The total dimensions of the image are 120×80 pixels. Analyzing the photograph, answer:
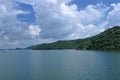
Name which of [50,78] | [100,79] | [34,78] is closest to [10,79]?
[34,78]

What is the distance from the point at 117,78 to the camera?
65250 mm

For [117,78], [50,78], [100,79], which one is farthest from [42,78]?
[117,78]

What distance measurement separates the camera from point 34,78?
6688cm

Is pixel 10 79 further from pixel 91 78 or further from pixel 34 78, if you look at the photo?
pixel 91 78

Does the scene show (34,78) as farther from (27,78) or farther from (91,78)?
(91,78)

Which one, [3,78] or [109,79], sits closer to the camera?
[109,79]

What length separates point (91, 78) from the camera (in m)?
65.2

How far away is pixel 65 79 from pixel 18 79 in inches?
549

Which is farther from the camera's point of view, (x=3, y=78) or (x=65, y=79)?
(x=3, y=78)

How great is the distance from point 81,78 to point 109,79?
799 cm

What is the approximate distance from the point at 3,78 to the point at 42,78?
1235 cm

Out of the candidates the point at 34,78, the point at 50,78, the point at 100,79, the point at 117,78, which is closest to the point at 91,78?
the point at 100,79

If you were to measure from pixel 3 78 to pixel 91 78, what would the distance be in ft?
87.6

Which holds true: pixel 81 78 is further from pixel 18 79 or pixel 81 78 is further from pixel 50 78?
pixel 18 79
